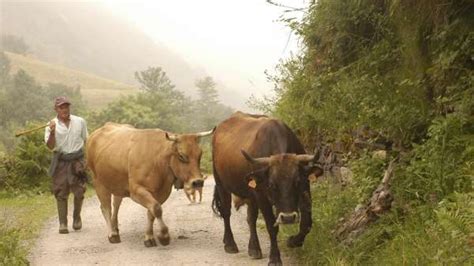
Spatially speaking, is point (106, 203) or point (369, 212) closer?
point (369, 212)

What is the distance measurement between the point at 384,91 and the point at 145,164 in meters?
3.52

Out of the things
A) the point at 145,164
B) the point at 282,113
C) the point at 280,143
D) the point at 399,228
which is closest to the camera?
the point at 399,228

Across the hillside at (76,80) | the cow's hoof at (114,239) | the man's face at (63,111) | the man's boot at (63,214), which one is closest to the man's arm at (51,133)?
the man's face at (63,111)

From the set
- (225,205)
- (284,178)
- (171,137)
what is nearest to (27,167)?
(171,137)

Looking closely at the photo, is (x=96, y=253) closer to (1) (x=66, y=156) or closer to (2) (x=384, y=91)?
(1) (x=66, y=156)

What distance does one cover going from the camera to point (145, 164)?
8.76 m

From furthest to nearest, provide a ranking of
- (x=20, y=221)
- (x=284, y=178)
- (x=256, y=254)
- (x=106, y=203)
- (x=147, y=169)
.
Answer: (x=20, y=221) → (x=106, y=203) → (x=147, y=169) → (x=256, y=254) → (x=284, y=178)

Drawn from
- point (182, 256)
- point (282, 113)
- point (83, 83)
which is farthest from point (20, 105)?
point (83, 83)

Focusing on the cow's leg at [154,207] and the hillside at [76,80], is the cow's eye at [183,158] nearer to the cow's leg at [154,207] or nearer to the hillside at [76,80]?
the cow's leg at [154,207]

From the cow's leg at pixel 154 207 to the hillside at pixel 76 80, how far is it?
103 m

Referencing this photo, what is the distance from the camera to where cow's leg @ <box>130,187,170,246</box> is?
8.38 meters

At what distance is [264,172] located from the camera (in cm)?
668

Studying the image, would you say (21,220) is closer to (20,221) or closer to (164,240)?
(20,221)

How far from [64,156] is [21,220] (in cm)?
227
